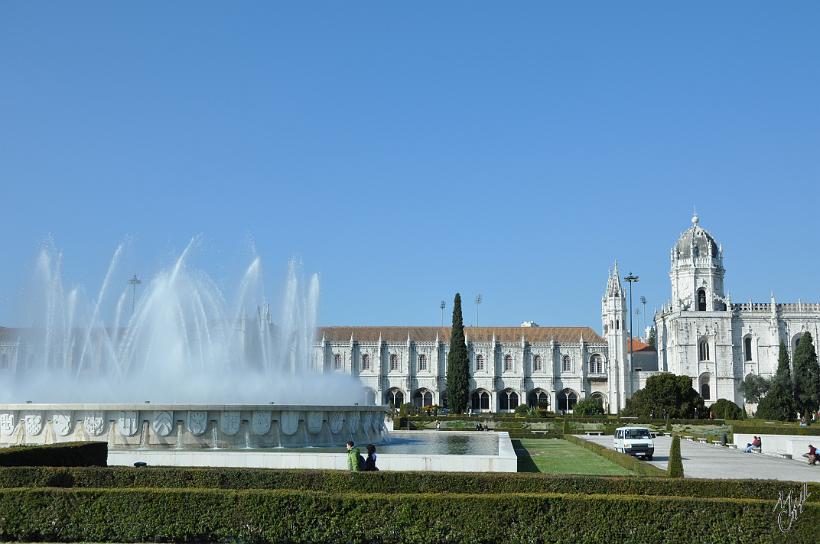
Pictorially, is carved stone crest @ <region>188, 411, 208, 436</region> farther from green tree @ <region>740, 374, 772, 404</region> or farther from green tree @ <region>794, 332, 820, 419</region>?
green tree @ <region>740, 374, 772, 404</region>

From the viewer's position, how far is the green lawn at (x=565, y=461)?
67.7 ft

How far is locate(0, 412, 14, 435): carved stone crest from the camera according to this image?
69.2 ft

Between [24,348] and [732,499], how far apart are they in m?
27.8

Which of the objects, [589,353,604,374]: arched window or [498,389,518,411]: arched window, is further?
[498,389,518,411]: arched window

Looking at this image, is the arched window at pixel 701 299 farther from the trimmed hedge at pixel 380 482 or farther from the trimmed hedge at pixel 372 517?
the trimmed hedge at pixel 372 517

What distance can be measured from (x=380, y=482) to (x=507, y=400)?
7072cm

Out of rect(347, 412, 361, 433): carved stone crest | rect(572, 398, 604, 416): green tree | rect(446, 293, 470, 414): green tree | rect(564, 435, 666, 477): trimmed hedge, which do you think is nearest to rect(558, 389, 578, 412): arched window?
rect(572, 398, 604, 416): green tree

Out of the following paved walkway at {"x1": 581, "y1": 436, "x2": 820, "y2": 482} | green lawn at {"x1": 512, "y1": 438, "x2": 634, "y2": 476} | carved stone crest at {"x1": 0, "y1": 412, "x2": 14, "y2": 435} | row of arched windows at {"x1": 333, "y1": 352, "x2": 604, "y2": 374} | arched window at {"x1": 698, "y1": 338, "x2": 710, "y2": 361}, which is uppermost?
arched window at {"x1": 698, "y1": 338, "x2": 710, "y2": 361}

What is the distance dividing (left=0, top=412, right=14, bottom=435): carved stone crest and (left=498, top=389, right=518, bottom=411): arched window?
6327 cm

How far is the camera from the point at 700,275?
77.2m

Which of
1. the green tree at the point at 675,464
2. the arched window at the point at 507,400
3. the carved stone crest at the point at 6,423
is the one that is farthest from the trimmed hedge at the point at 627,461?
the arched window at the point at 507,400

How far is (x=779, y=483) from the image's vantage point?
11812 millimetres

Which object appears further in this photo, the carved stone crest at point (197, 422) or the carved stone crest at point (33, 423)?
the carved stone crest at point (33, 423)

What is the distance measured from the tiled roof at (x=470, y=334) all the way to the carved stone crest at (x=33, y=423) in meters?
60.9
